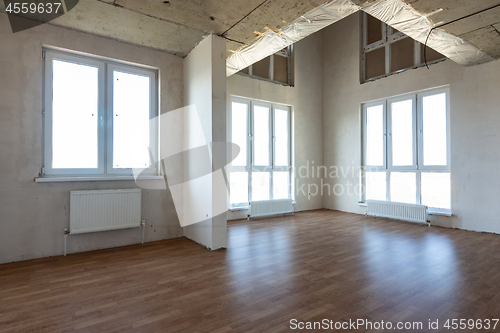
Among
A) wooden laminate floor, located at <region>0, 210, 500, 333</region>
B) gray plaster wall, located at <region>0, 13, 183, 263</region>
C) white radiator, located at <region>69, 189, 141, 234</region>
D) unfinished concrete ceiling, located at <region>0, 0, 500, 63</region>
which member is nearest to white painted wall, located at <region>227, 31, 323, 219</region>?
unfinished concrete ceiling, located at <region>0, 0, 500, 63</region>

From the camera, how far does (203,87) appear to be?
14.3 ft

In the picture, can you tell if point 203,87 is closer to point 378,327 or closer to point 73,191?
point 73,191

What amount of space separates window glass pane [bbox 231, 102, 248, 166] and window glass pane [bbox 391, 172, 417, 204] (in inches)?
148

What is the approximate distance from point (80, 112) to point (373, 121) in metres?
6.68

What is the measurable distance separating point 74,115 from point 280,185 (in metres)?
5.09

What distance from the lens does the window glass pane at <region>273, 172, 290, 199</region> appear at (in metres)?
7.51

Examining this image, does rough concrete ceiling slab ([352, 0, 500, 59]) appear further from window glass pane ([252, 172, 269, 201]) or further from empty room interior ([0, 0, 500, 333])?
window glass pane ([252, 172, 269, 201])

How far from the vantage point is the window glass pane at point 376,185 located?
7.09 metres

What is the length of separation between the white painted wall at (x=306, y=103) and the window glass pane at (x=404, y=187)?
84.9 inches

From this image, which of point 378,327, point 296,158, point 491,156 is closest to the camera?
point 378,327

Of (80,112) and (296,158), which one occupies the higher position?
(80,112)

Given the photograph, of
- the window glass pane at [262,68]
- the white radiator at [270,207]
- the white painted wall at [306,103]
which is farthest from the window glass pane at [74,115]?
the white painted wall at [306,103]

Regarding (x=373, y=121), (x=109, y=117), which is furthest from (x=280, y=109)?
(x=109, y=117)

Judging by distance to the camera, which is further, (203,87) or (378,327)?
(203,87)
